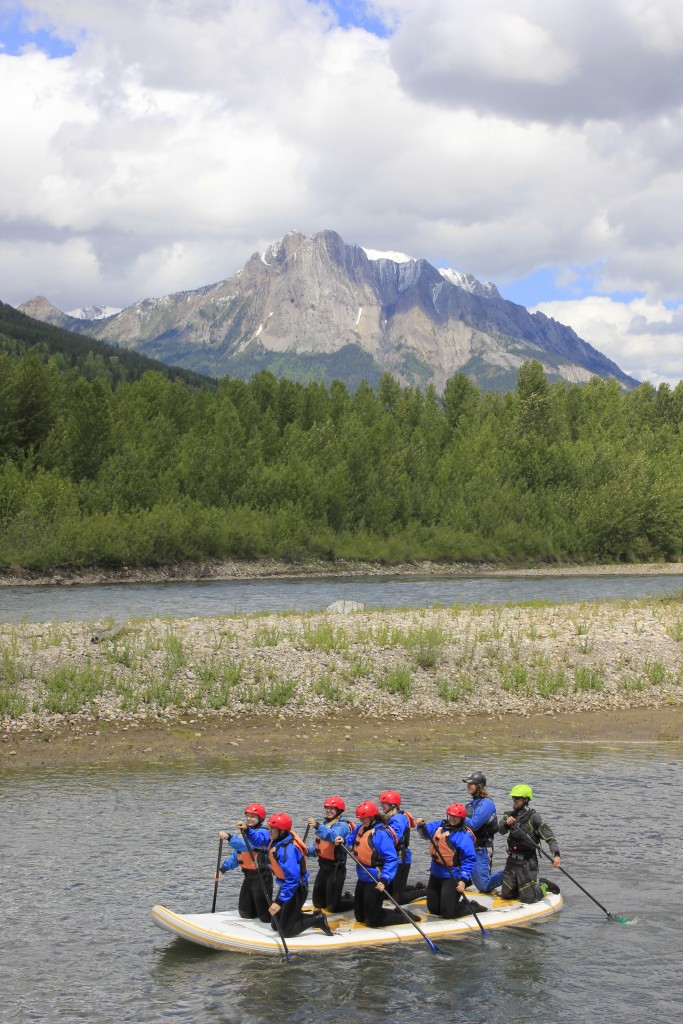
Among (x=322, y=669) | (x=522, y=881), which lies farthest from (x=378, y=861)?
(x=322, y=669)

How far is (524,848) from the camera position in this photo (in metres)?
18.5

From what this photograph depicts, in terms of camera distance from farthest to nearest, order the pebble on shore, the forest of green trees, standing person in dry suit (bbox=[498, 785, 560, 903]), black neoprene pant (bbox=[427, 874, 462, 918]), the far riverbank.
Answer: the forest of green trees < the far riverbank < the pebble on shore < standing person in dry suit (bbox=[498, 785, 560, 903]) < black neoprene pant (bbox=[427, 874, 462, 918])

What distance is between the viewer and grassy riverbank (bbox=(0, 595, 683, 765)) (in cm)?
2855

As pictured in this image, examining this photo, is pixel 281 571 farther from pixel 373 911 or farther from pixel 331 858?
pixel 373 911

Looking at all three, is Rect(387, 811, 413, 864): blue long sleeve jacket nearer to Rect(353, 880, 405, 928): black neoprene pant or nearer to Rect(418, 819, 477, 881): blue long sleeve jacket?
Rect(418, 819, 477, 881): blue long sleeve jacket

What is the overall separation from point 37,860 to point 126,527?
74318 millimetres

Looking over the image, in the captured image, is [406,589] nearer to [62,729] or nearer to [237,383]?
[62,729]

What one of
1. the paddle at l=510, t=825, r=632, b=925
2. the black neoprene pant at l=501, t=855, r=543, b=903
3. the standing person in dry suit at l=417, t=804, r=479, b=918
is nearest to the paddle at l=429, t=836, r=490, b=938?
the standing person in dry suit at l=417, t=804, r=479, b=918

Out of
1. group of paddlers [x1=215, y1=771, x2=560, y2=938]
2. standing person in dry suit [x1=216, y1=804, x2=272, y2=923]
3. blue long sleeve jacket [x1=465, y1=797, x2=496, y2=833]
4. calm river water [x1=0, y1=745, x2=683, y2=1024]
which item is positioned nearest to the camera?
calm river water [x1=0, y1=745, x2=683, y2=1024]

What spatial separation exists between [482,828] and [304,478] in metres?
95.8

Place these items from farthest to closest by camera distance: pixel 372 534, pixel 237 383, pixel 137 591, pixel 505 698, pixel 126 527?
pixel 237 383
pixel 372 534
pixel 126 527
pixel 137 591
pixel 505 698

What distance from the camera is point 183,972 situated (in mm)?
15531

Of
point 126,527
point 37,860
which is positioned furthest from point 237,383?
point 37,860

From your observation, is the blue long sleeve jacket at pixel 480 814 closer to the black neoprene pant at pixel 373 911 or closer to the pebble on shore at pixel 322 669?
the black neoprene pant at pixel 373 911
